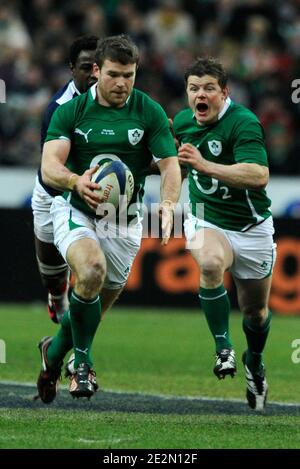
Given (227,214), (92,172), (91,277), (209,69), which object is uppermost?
(209,69)

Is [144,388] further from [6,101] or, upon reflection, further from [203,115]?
[6,101]

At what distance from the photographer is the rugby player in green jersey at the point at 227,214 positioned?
8.40 meters

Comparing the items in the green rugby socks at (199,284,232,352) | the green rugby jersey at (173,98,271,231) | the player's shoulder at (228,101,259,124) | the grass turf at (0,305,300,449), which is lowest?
the grass turf at (0,305,300,449)

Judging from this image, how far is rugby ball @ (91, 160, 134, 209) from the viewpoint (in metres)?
7.88

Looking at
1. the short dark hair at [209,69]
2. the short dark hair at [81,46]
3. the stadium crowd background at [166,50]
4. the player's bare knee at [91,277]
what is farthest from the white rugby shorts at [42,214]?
the stadium crowd background at [166,50]

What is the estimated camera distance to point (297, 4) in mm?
19969

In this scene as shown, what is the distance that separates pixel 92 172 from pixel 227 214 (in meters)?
1.34

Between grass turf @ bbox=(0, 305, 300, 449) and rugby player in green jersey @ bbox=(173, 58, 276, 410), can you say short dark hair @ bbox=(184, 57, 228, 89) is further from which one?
grass turf @ bbox=(0, 305, 300, 449)

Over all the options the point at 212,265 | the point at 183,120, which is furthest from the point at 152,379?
the point at 183,120

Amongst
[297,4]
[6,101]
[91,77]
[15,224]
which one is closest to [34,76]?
[6,101]

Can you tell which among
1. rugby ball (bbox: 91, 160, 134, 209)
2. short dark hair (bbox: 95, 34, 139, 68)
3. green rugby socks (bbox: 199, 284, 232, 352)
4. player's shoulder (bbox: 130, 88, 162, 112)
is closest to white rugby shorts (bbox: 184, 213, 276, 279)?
green rugby socks (bbox: 199, 284, 232, 352)

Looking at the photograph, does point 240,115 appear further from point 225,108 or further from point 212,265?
point 212,265

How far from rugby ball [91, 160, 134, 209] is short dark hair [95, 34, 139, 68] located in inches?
27.2

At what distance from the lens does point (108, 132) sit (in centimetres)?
820
